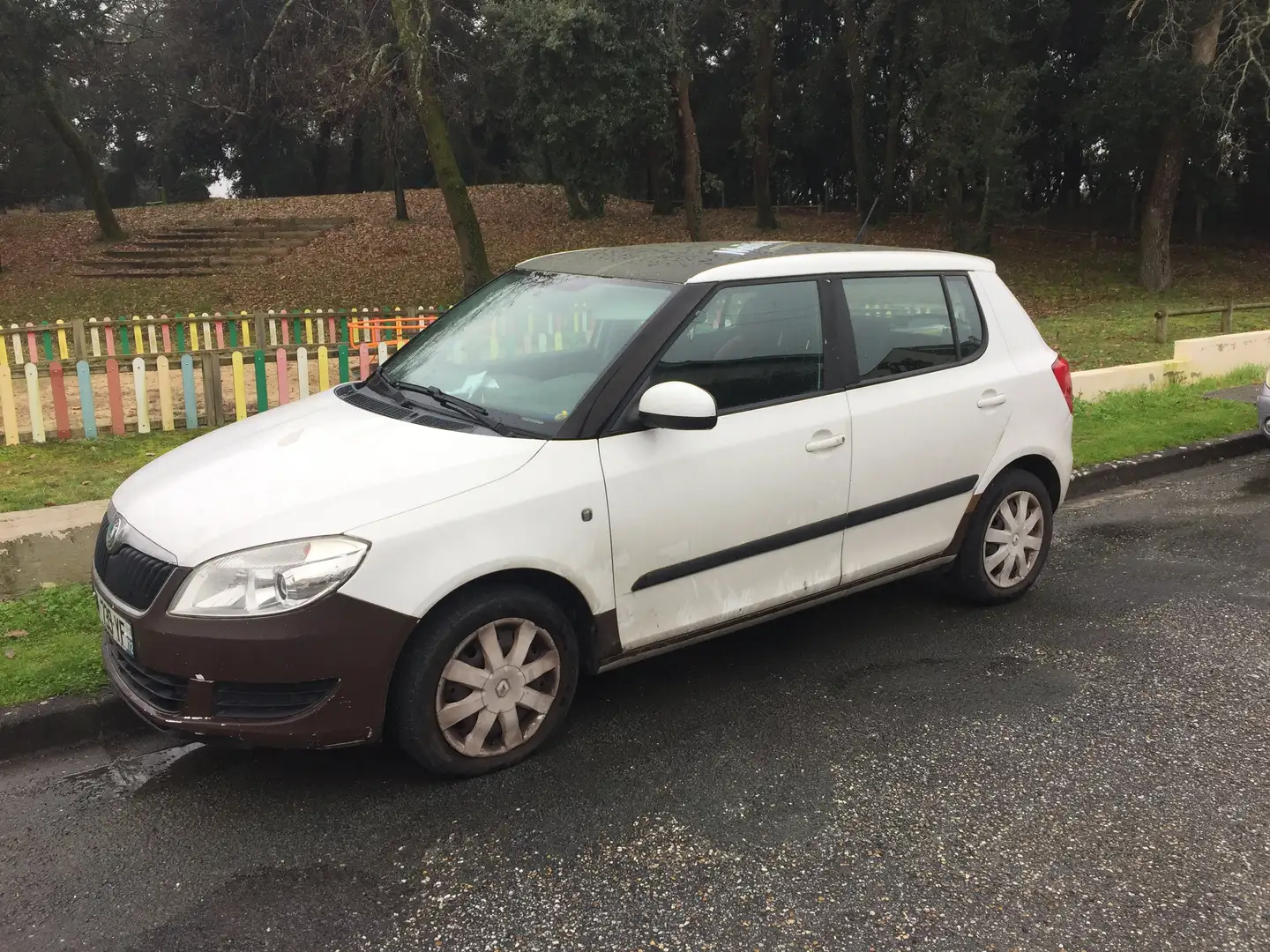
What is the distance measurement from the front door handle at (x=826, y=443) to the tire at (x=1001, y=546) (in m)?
1.07

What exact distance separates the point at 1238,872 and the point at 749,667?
77.1 inches

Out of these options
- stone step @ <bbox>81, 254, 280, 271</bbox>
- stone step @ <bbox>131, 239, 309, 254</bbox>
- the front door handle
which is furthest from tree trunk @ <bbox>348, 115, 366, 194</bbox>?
the front door handle

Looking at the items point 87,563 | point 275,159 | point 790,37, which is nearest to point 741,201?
point 790,37

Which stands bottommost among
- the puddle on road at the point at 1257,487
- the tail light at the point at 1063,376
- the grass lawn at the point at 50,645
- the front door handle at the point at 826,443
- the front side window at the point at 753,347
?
the puddle on road at the point at 1257,487

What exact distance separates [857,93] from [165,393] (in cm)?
2699

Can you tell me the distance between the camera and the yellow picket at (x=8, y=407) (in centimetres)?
834

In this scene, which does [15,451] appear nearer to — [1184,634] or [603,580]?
[603,580]

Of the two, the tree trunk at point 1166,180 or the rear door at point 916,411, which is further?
the tree trunk at point 1166,180

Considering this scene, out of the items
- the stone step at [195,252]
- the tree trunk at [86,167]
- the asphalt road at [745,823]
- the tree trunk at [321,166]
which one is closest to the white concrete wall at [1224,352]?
the asphalt road at [745,823]

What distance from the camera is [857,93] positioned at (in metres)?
31.0

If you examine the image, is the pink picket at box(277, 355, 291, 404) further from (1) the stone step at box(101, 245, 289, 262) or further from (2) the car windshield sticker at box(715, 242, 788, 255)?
(1) the stone step at box(101, 245, 289, 262)

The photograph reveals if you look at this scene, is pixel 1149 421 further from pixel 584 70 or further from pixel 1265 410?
pixel 584 70

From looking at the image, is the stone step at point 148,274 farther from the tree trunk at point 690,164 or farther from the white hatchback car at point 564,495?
the white hatchback car at point 564,495

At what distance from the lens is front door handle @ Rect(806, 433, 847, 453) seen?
4023 millimetres
